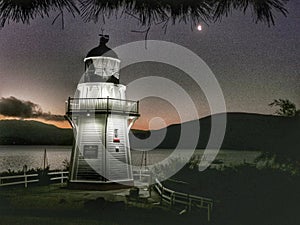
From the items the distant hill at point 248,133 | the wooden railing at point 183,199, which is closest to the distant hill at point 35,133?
the distant hill at point 248,133

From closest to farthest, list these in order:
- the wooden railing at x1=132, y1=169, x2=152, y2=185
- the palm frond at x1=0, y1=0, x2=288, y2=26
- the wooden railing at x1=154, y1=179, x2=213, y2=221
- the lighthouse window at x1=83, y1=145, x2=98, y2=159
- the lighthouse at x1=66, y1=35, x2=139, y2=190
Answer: the palm frond at x1=0, y1=0, x2=288, y2=26 < the wooden railing at x1=154, y1=179, x2=213, y2=221 < the wooden railing at x1=132, y1=169, x2=152, y2=185 < the lighthouse at x1=66, y1=35, x2=139, y2=190 < the lighthouse window at x1=83, y1=145, x2=98, y2=159

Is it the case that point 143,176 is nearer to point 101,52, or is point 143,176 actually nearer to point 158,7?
point 101,52

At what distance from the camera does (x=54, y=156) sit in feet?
8.58

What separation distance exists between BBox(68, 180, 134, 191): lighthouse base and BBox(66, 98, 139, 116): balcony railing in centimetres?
45

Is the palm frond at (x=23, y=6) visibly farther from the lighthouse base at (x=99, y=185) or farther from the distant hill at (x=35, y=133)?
the lighthouse base at (x=99, y=185)

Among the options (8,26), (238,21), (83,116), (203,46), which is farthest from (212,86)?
(8,26)

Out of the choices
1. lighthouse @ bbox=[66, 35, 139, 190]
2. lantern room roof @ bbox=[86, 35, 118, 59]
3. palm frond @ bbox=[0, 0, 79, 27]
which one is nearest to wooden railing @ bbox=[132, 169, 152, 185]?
lighthouse @ bbox=[66, 35, 139, 190]

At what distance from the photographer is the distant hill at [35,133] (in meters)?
2.54

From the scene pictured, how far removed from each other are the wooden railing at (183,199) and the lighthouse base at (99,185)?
218mm

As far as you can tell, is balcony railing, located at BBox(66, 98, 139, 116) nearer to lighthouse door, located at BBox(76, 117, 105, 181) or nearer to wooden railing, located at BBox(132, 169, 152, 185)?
lighthouse door, located at BBox(76, 117, 105, 181)

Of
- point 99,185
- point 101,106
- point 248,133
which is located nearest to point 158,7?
point 248,133

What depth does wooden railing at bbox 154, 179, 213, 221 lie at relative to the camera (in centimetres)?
224

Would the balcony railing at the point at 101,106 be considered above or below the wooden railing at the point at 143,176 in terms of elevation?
above

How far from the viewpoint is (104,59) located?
8.51ft
